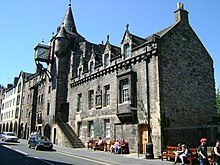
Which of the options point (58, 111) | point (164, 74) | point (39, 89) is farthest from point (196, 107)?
point (39, 89)

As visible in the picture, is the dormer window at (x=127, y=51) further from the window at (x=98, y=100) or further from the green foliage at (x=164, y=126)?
the green foliage at (x=164, y=126)

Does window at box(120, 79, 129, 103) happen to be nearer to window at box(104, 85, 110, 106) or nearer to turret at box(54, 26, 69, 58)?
window at box(104, 85, 110, 106)

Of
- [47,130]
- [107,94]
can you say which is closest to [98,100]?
[107,94]

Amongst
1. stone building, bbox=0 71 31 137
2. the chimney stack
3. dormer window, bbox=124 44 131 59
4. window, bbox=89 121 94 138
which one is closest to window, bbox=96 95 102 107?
window, bbox=89 121 94 138

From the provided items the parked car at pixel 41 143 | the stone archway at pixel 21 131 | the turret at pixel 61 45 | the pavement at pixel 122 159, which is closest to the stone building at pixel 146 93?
the pavement at pixel 122 159

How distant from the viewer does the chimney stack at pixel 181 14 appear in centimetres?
2098

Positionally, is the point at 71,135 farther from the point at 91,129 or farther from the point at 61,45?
the point at 61,45

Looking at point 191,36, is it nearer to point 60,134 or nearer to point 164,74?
point 164,74

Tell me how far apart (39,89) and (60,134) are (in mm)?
14730

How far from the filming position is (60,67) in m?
32.3

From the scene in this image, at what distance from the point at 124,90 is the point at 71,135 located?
9.73 m

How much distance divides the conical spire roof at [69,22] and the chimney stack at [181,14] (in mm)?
18917

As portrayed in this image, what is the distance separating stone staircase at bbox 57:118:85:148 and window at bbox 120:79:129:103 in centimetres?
818

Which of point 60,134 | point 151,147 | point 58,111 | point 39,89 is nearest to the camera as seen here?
point 151,147
